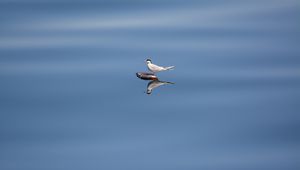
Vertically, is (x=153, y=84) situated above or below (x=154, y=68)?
below

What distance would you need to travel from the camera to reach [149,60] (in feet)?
21.2

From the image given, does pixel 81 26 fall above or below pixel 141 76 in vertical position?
above

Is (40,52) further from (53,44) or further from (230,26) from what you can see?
(230,26)

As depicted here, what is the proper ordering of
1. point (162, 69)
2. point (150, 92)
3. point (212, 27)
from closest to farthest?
point (150, 92), point (162, 69), point (212, 27)

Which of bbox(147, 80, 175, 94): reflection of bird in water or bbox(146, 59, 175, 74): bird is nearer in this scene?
bbox(147, 80, 175, 94): reflection of bird in water

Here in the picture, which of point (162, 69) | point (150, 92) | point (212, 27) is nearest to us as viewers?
point (150, 92)

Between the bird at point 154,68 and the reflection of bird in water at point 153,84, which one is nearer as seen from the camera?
the reflection of bird in water at point 153,84

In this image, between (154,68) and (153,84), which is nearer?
(153,84)

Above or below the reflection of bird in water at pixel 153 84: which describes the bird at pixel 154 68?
above

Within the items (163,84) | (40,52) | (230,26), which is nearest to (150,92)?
(163,84)

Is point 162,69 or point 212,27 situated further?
point 212,27

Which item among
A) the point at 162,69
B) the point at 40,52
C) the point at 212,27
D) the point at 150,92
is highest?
the point at 212,27

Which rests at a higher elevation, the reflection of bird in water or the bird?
the bird

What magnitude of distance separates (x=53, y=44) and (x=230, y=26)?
200 cm
